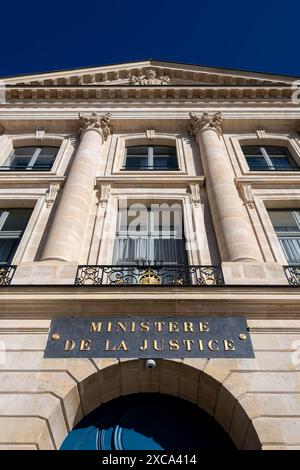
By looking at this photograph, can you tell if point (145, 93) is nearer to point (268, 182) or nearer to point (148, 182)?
point (148, 182)

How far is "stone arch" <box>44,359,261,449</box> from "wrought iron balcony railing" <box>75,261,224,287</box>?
188cm

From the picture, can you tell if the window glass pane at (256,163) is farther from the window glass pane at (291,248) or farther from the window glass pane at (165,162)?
the window glass pane at (291,248)

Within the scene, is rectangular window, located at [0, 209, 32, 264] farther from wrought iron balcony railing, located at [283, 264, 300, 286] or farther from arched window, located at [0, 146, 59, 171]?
wrought iron balcony railing, located at [283, 264, 300, 286]

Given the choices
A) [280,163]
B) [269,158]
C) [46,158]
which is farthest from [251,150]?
[46,158]

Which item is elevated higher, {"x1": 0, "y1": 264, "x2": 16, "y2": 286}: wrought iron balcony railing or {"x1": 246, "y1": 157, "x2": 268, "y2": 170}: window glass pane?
{"x1": 246, "y1": 157, "x2": 268, "y2": 170}: window glass pane

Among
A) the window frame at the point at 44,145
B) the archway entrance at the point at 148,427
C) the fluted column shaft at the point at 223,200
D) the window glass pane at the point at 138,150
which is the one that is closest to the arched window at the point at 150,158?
the window glass pane at the point at 138,150

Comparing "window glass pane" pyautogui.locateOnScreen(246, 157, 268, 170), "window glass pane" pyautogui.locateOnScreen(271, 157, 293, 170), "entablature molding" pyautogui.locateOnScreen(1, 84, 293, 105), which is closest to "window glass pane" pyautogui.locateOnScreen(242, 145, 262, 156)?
"window glass pane" pyautogui.locateOnScreen(246, 157, 268, 170)

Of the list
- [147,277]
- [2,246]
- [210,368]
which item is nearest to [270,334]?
[210,368]

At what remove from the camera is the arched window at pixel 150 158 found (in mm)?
13276

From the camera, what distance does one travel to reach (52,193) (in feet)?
36.7

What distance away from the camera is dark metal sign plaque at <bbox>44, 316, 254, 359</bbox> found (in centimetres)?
634

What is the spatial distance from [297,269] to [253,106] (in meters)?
10.3

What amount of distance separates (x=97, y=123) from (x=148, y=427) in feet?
37.9

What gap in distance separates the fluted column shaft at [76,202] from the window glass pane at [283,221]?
5.38m
